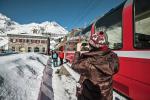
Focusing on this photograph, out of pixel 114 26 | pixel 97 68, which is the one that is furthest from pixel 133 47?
pixel 97 68

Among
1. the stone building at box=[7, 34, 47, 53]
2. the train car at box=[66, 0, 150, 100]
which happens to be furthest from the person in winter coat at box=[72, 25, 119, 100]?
the stone building at box=[7, 34, 47, 53]

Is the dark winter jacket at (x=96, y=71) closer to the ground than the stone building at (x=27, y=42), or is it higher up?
closer to the ground

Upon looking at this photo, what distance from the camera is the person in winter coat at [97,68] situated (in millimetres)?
2529

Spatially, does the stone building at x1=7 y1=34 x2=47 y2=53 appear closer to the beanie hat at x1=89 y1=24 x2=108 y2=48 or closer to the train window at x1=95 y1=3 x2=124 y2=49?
the train window at x1=95 y1=3 x2=124 y2=49

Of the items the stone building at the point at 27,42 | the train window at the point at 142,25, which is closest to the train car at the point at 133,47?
the train window at the point at 142,25

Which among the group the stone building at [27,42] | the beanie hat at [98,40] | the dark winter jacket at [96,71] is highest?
the stone building at [27,42]

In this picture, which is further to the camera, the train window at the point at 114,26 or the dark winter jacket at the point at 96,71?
the train window at the point at 114,26

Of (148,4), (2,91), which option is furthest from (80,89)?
(148,4)

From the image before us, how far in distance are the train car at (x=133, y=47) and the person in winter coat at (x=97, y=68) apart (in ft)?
6.41

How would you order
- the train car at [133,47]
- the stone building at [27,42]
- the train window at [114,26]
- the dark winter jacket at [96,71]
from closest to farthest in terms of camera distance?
the dark winter jacket at [96,71]
the train car at [133,47]
the train window at [114,26]
the stone building at [27,42]

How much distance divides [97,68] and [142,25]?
2827 mm

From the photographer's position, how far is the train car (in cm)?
443

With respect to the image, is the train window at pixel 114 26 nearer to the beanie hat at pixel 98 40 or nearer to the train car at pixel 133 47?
the train car at pixel 133 47

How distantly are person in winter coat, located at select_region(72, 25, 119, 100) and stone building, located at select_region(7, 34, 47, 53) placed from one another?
80.5 meters
